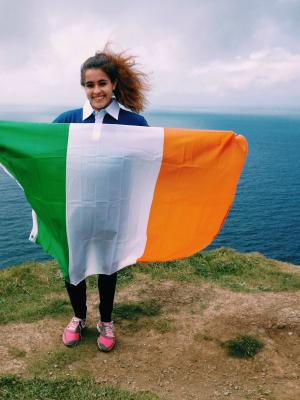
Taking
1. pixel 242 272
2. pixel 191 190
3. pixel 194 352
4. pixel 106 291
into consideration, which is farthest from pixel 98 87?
pixel 242 272

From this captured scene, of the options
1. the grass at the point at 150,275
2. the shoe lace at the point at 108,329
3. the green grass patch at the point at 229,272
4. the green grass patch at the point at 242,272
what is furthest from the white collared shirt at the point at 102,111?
the green grass patch at the point at 242,272

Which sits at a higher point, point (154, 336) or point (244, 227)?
point (154, 336)

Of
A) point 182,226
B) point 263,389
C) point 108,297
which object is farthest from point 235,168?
point 263,389

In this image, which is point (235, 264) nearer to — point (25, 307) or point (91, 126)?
point (25, 307)

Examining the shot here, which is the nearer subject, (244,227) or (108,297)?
(108,297)

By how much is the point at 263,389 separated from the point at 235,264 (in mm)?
5829

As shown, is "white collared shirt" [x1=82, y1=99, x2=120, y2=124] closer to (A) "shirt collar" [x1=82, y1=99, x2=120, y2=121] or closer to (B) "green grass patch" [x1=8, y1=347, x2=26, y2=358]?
(A) "shirt collar" [x1=82, y1=99, x2=120, y2=121]

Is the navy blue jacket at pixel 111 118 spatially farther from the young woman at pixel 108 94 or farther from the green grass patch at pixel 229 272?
the green grass patch at pixel 229 272

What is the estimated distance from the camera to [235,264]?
38.7 ft

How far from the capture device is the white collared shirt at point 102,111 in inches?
232

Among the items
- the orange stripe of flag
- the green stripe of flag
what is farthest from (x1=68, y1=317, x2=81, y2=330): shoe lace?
the orange stripe of flag

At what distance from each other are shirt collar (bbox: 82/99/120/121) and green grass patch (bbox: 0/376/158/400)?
13.4 ft

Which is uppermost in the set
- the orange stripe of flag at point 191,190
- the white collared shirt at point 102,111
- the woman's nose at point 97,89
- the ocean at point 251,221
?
the woman's nose at point 97,89

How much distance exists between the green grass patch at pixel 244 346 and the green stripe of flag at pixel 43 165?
11.0 ft
